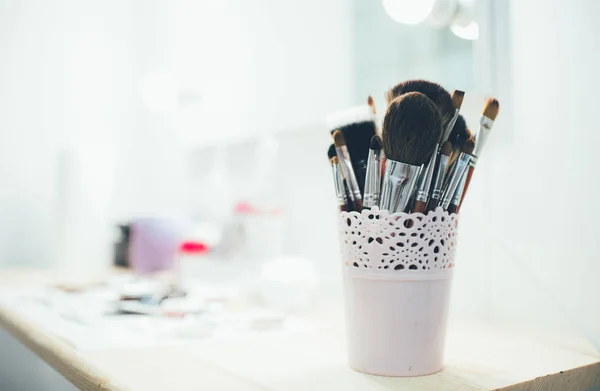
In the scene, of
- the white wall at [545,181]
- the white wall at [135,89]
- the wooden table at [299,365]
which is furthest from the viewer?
the white wall at [135,89]

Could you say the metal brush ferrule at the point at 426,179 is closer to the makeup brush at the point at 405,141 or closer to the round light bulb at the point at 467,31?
the makeup brush at the point at 405,141

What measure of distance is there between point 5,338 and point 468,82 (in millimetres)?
1106

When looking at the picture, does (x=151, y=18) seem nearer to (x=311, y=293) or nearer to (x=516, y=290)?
(x=311, y=293)

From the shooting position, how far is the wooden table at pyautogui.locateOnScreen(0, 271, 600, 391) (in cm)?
49

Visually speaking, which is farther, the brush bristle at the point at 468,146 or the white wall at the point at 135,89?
the white wall at the point at 135,89

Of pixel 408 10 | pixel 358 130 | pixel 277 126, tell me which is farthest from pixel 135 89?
pixel 358 130

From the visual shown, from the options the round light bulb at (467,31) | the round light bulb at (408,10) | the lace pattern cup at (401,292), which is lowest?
the lace pattern cup at (401,292)

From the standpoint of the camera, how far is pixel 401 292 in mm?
520

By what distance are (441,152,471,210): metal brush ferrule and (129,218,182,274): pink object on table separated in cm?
85

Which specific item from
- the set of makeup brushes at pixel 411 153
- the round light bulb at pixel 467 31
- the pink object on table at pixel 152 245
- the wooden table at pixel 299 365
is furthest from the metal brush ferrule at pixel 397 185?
the pink object on table at pixel 152 245

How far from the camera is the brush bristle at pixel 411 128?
50 centimetres

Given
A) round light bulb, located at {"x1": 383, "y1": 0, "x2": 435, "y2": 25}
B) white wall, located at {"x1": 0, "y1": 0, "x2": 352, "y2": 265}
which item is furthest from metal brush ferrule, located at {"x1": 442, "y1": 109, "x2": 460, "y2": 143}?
white wall, located at {"x1": 0, "y1": 0, "x2": 352, "y2": 265}

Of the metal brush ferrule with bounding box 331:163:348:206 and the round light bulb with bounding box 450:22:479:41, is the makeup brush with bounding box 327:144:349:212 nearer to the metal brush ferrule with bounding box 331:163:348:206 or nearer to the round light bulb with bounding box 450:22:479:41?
the metal brush ferrule with bounding box 331:163:348:206

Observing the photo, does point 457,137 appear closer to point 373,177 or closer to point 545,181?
point 373,177
